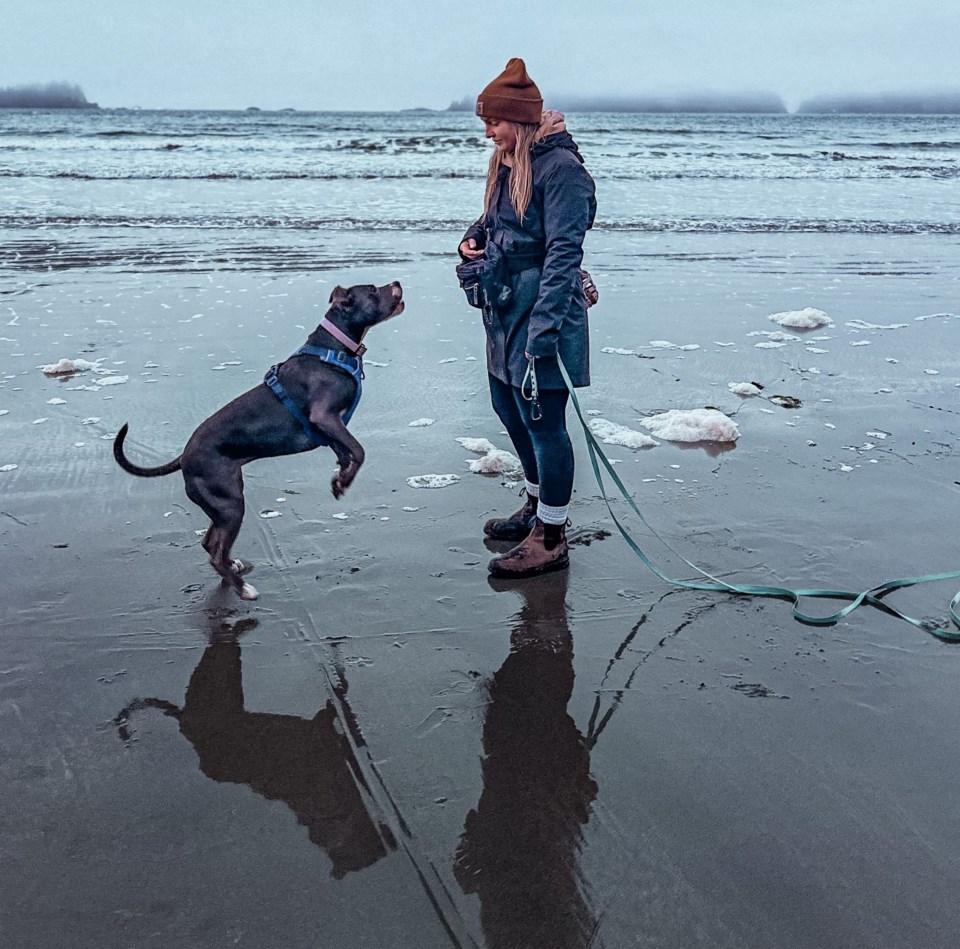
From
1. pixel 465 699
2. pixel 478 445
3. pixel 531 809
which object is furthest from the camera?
pixel 478 445

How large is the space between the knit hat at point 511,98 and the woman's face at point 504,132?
4 cm

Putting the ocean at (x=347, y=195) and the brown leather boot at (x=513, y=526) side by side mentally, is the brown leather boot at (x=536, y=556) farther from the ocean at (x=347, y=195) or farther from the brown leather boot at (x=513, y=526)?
the ocean at (x=347, y=195)

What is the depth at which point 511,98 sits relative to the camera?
3719mm

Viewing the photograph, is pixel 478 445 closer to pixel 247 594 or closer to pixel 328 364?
pixel 328 364

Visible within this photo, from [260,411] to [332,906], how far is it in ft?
6.83

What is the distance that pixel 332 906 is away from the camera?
233 cm

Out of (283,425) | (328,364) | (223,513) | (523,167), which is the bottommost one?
(223,513)

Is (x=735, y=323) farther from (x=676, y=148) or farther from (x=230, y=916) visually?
(x=676, y=148)

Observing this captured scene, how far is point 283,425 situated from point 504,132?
4.96 ft

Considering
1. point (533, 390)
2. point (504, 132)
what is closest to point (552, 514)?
point (533, 390)

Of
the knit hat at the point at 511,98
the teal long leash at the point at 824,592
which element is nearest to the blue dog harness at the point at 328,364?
the teal long leash at the point at 824,592

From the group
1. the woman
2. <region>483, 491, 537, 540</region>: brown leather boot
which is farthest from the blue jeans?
<region>483, 491, 537, 540</region>: brown leather boot

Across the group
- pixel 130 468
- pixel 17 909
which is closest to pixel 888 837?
pixel 17 909

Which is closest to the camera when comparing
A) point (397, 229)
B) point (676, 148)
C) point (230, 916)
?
point (230, 916)
